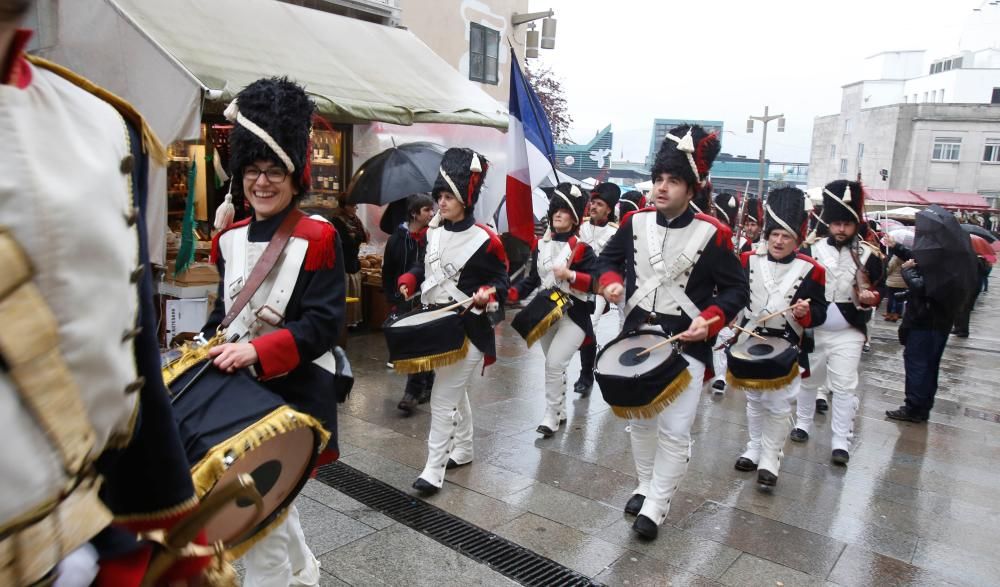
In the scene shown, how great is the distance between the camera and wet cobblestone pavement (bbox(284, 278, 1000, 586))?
4.17 metres

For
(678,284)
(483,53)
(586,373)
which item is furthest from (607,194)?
(483,53)

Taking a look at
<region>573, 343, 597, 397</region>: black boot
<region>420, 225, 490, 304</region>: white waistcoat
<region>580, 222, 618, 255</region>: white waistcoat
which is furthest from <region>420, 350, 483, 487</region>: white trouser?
<region>580, 222, 618, 255</region>: white waistcoat

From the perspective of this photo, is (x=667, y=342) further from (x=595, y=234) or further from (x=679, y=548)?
(x=595, y=234)

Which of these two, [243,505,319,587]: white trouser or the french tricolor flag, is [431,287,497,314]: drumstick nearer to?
the french tricolor flag

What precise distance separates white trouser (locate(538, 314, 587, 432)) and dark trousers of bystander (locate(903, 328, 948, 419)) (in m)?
3.38

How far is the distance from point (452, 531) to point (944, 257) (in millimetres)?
5618

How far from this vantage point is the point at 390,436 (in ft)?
20.0

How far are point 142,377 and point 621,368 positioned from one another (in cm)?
326

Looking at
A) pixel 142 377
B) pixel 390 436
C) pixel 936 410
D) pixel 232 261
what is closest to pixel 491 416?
pixel 390 436

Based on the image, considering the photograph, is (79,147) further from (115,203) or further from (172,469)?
(172,469)

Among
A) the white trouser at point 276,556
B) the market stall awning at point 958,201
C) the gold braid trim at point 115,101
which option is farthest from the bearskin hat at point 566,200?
the market stall awning at point 958,201

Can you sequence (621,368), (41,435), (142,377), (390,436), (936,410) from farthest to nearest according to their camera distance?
(936,410), (390,436), (621,368), (142,377), (41,435)

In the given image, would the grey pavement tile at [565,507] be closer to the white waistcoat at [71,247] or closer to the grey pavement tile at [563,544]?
the grey pavement tile at [563,544]

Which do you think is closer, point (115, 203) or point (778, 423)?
point (115, 203)
